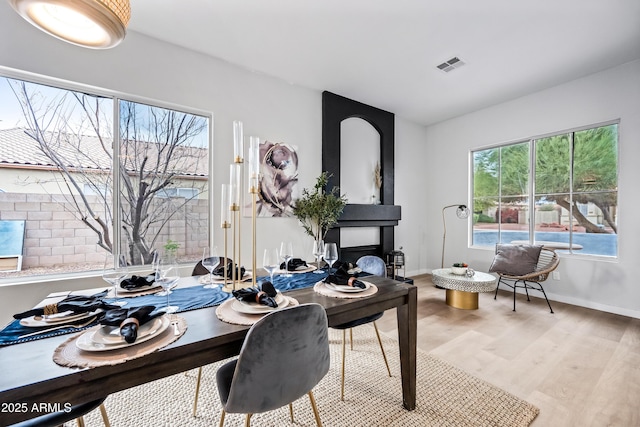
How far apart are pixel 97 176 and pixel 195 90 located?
1268 millimetres

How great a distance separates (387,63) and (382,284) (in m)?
2.63

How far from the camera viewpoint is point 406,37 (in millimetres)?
2645

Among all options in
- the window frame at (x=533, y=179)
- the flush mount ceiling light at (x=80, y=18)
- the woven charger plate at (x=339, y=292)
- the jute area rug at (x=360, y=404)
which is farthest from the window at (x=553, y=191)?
the flush mount ceiling light at (x=80, y=18)

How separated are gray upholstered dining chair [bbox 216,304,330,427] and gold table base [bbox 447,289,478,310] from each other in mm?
2842

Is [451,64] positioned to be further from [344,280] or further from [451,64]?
[344,280]

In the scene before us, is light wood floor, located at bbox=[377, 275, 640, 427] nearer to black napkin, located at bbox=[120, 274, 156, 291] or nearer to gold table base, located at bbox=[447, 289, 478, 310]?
gold table base, located at bbox=[447, 289, 478, 310]

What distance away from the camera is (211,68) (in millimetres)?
2957

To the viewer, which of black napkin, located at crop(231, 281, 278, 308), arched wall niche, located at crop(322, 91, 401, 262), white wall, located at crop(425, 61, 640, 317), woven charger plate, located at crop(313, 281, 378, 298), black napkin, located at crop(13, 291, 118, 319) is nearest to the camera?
black napkin, located at crop(13, 291, 118, 319)

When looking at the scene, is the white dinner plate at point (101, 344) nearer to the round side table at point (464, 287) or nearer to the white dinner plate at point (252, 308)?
the white dinner plate at point (252, 308)

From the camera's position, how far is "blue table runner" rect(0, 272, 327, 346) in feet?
3.11

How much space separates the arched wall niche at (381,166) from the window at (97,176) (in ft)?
5.33

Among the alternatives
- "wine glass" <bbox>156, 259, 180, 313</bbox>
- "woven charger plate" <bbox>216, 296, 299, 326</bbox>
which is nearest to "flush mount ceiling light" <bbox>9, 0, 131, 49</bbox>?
"wine glass" <bbox>156, 259, 180, 313</bbox>

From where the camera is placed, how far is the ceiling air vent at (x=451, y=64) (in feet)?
9.94

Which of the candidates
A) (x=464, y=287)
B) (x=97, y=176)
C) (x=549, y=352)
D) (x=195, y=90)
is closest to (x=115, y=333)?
(x=97, y=176)
